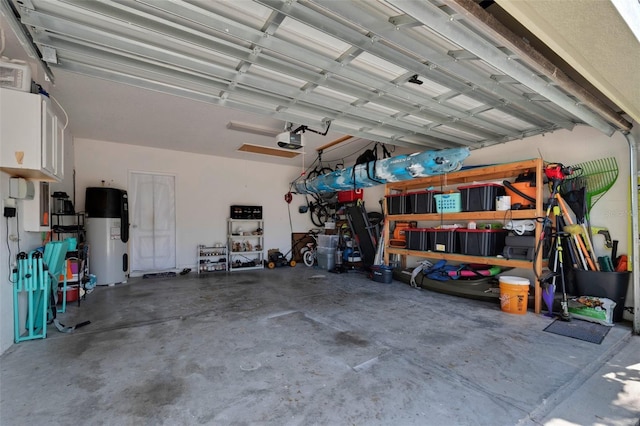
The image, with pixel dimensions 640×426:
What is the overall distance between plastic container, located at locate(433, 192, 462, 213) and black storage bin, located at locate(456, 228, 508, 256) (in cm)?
40

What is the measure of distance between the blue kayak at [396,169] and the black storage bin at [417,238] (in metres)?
1.09

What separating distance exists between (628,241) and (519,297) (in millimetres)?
1342

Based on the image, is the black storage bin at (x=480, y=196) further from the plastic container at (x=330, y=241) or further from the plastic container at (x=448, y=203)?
the plastic container at (x=330, y=241)

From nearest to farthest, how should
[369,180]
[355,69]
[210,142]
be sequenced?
1. [355,69]
2. [369,180]
3. [210,142]

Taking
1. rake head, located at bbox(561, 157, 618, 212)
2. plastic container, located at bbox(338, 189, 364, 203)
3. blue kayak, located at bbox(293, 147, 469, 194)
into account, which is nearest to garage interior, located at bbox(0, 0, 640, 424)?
rake head, located at bbox(561, 157, 618, 212)

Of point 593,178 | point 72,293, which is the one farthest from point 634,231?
point 72,293

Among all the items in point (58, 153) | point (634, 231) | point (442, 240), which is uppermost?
point (58, 153)

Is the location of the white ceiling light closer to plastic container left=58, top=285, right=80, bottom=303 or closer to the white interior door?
the white interior door

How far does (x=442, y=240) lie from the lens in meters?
4.82

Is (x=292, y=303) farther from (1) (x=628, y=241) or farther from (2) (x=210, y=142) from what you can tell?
(1) (x=628, y=241)

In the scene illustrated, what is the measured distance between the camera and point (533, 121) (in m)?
3.56

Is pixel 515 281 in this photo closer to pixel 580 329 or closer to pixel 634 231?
pixel 580 329

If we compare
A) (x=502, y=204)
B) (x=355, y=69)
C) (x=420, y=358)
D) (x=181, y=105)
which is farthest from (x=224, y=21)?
(x=502, y=204)

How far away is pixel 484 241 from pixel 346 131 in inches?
104
